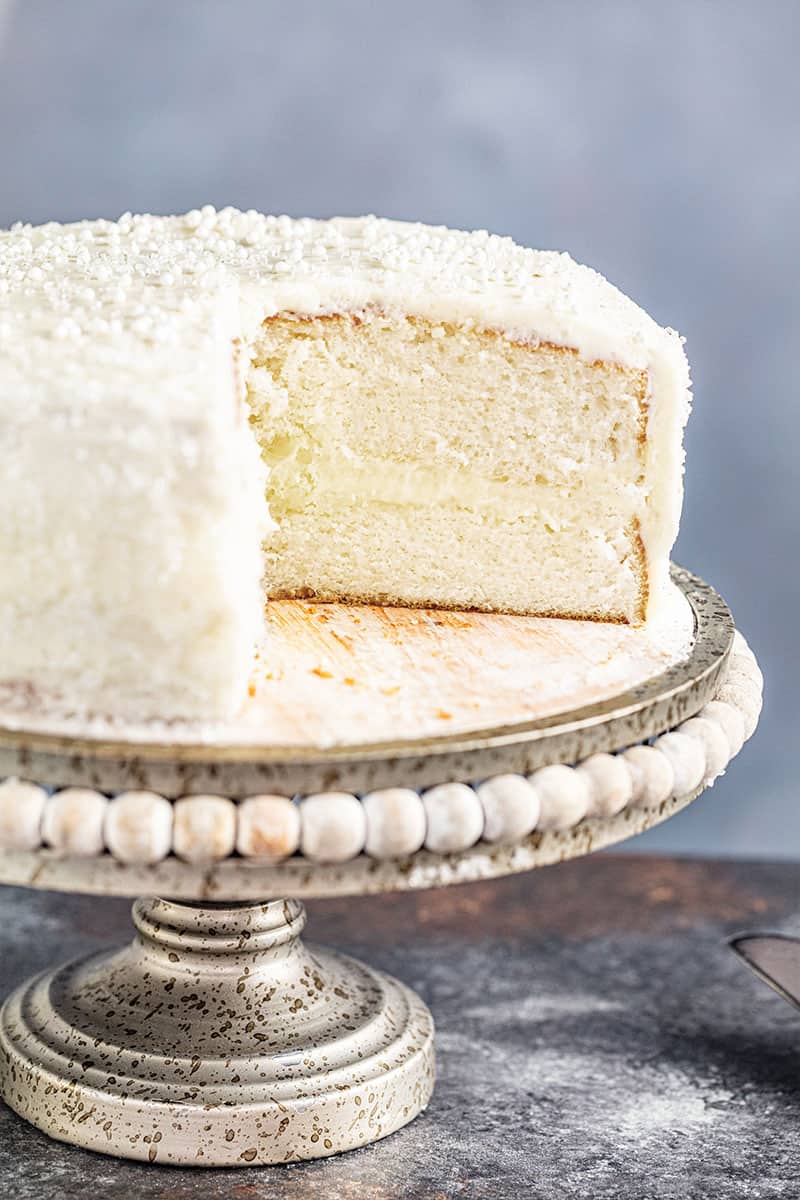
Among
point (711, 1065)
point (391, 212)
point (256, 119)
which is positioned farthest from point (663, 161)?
point (711, 1065)

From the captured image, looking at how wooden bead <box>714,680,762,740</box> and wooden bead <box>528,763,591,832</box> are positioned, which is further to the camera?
wooden bead <box>714,680,762,740</box>

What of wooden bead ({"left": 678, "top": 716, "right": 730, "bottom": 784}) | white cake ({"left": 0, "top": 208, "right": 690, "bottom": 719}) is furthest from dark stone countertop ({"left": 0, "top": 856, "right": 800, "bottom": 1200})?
white cake ({"left": 0, "top": 208, "right": 690, "bottom": 719})

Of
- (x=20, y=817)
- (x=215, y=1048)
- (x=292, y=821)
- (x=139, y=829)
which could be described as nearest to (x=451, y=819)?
(x=292, y=821)

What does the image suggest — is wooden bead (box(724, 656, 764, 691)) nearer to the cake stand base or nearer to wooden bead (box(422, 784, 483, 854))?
wooden bead (box(422, 784, 483, 854))

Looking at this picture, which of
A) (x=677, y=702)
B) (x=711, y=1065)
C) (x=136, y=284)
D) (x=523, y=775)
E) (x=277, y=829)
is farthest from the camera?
(x=711, y=1065)

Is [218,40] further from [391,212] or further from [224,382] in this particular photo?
[224,382]
